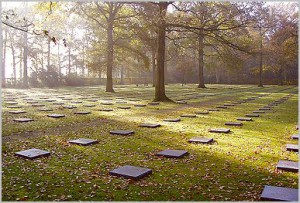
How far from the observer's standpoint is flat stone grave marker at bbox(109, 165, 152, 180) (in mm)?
3713

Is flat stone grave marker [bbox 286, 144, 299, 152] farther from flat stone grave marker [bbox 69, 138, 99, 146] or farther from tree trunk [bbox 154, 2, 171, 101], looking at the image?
tree trunk [bbox 154, 2, 171, 101]

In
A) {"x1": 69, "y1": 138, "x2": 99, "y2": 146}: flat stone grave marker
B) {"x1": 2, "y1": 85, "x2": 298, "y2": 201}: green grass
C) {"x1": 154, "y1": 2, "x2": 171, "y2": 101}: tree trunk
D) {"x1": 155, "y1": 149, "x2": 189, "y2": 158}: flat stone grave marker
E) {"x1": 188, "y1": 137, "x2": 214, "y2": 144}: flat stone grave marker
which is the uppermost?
{"x1": 154, "y1": 2, "x2": 171, "y2": 101}: tree trunk

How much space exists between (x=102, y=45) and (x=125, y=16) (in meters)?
3.09

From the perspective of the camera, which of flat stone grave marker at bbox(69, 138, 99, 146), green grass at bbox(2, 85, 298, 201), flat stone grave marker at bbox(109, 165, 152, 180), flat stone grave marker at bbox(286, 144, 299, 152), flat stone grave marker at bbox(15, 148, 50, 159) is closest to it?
green grass at bbox(2, 85, 298, 201)

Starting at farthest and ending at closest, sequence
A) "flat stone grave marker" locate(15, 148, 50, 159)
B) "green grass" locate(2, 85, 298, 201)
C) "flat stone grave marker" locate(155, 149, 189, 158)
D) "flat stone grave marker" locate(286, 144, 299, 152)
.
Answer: "flat stone grave marker" locate(286, 144, 299, 152), "flat stone grave marker" locate(155, 149, 189, 158), "flat stone grave marker" locate(15, 148, 50, 159), "green grass" locate(2, 85, 298, 201)

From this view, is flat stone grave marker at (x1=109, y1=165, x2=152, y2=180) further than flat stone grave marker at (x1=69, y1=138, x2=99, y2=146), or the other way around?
flat stone grave marker at (x1=69, y1=138, x2=99, y2=146)

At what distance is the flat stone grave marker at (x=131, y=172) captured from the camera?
3.71 metres

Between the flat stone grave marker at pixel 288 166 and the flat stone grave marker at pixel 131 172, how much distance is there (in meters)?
1.82

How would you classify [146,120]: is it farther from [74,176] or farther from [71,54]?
[71,54]

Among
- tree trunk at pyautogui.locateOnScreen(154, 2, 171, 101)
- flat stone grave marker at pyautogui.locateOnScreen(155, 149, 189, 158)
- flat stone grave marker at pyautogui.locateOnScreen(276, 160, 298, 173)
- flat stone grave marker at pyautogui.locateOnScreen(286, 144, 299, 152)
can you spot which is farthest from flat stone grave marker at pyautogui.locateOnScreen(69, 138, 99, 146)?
tree trunk at pyautogui.locateOnScreen(154, 2, 171, 101)

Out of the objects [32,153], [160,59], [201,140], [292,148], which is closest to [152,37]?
[160,59]

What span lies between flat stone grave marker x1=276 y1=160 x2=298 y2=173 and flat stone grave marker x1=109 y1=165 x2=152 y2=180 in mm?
1820

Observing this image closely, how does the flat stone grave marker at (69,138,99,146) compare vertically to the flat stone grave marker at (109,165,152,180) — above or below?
above

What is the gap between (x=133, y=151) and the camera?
5.06 m
